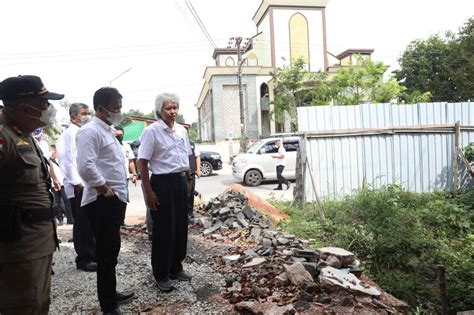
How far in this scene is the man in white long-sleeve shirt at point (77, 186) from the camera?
171 inches

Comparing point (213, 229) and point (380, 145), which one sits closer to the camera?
point (213, 229)

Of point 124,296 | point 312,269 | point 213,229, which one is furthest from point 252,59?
point 124,296

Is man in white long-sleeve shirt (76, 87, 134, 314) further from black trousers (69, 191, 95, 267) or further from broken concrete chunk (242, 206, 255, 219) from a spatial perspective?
broken concrete chunk (242, 206, 255, 219)

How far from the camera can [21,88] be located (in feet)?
7.50

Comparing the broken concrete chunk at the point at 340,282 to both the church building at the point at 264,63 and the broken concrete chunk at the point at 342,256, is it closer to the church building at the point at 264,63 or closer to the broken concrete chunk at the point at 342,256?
the broken concrete chunk at the point at 342,256

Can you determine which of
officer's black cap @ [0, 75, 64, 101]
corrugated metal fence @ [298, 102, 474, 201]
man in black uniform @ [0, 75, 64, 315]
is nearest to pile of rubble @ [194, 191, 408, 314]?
man in black uniform @ [0, 75, 64, 315]

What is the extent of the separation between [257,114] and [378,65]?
11.7 m

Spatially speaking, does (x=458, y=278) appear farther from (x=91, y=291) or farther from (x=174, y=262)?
(x=91, y=291)

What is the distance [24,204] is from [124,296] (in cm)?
167

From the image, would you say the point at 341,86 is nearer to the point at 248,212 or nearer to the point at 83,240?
the point at 248,212

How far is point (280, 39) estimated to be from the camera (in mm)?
31891

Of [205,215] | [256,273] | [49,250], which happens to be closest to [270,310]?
[256,273]

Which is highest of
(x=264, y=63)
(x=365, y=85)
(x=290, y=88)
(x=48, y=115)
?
(x=264, y=63)

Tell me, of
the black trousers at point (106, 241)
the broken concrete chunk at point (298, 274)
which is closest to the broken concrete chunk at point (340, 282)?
the broken concrete chunk at point (298, 274)
